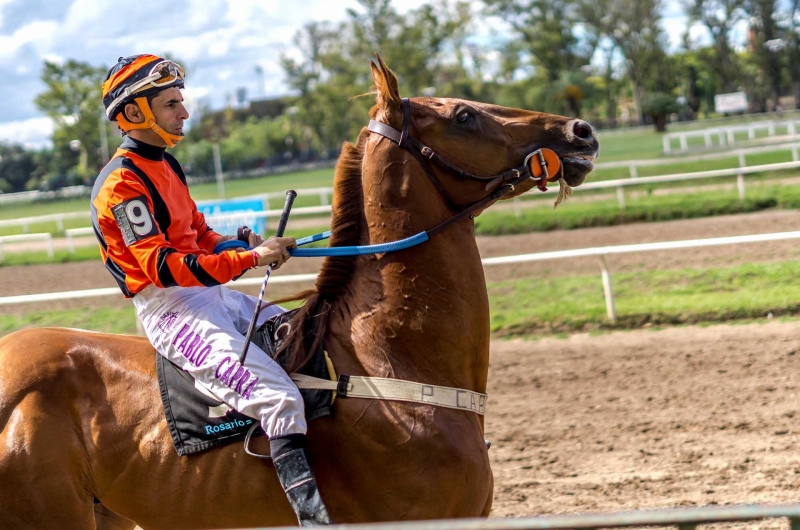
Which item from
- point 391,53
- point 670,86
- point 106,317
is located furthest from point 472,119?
point 670,86

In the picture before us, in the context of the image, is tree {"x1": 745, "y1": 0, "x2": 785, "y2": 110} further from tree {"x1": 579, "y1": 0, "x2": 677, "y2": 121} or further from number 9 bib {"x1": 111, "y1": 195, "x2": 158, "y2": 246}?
number 9 bib {"x1": 111, "y1": 195, "x2": 158, "y2": 246}

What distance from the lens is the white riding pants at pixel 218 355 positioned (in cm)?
309

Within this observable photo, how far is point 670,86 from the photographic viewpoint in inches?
2132

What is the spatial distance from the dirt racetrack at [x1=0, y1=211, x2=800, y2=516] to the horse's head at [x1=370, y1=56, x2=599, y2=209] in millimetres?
2579

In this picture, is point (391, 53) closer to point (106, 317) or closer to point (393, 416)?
point (106, 317)

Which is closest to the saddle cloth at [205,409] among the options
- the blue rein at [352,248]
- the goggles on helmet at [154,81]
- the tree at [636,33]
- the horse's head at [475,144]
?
the blue rein at [352,248]

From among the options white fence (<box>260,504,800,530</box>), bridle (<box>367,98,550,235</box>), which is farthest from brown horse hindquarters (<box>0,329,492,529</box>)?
white fence (<box>260,504,800,530</box>)

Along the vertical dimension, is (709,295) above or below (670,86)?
below

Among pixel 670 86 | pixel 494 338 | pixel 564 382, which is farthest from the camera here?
pixel 670 86

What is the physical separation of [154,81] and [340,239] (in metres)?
1.00

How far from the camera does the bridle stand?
3.27 meters

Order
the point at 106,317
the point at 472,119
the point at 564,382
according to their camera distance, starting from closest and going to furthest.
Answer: the point at 472,119 < the point at 564,382 < the point at 106,317

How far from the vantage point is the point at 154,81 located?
3.34 m

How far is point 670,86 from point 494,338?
161 ft
